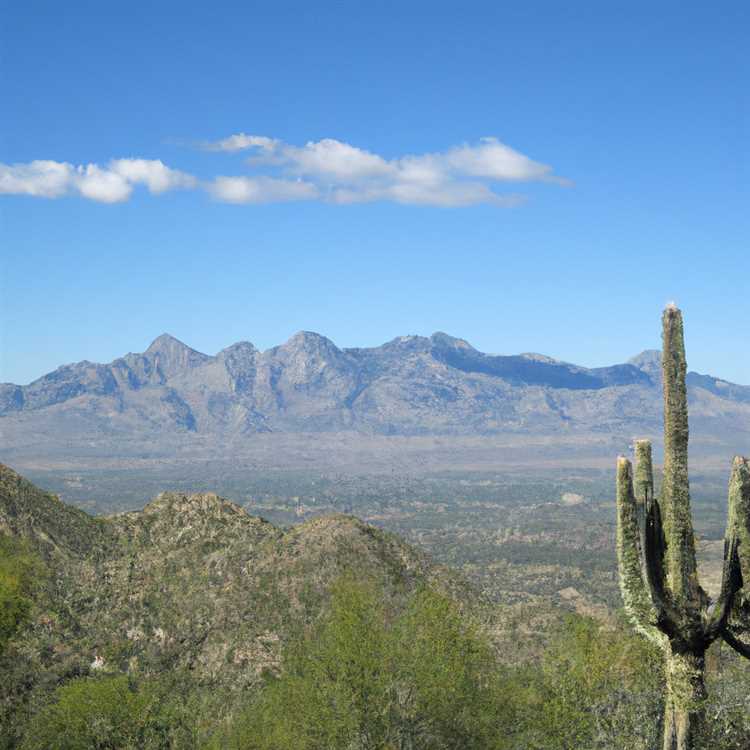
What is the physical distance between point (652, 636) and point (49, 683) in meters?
43.9

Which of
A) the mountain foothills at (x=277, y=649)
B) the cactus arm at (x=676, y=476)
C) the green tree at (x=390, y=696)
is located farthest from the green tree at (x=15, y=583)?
the cactus arm at (x=676, y=476)

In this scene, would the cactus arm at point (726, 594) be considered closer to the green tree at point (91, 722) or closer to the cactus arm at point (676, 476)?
the cactus arm at point (676, 476)

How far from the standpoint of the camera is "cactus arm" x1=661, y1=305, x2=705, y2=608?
26.7 m

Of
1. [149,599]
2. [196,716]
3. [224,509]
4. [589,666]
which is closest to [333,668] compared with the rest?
[589,666]

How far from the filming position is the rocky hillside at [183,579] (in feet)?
212

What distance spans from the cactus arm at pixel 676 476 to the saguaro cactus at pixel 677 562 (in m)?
0.03

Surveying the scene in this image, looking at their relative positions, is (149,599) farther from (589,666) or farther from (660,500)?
(660,500)

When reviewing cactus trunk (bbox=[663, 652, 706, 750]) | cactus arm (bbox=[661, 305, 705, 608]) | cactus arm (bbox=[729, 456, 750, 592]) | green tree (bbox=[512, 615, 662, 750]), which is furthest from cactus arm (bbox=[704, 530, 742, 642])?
green tree (bbox=[512, 615, 662, 750])

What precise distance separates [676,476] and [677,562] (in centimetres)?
255

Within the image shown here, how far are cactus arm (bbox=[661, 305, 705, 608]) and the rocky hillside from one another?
140ft

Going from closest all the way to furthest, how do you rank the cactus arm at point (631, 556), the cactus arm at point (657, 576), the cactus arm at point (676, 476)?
the cactus arm at point (657, 576) < the cactus arm at point (631, 556) < the cactus arm at point (676, 476)

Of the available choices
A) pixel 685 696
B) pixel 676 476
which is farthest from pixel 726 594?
pixel 676 476

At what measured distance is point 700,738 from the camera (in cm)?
2772

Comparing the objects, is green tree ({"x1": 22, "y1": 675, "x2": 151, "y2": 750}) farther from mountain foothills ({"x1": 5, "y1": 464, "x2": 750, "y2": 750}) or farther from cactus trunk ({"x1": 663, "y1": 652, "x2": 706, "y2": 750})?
cactus trunk ({"x1": 663, "y1": 652, "x2": 706, "y2": 750})
